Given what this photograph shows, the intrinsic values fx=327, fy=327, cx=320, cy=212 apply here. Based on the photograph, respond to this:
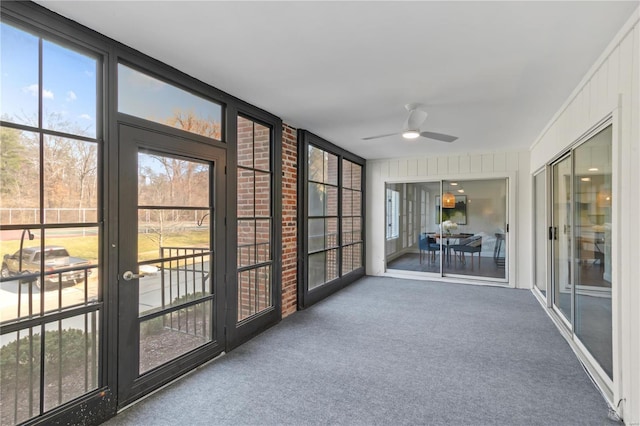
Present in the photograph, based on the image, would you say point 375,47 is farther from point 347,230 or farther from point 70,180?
point 347,230

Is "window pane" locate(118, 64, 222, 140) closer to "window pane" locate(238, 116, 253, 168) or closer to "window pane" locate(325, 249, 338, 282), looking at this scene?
"window pane" locate(238, 116, 253, 168)

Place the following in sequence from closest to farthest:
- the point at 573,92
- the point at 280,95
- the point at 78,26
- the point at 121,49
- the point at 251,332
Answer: the point at 78,26
the point at 121,49
the point at 573,92
the point at 280,95
the point at 251,332

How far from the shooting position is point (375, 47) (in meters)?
2.32

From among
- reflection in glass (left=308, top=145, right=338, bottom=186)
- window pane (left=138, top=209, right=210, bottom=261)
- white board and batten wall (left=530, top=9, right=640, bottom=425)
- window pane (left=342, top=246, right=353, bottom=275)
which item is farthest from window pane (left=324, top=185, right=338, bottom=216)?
white board and batten wall (left=530, top=9, right=640, bottom=425)

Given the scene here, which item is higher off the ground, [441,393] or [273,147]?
[273,147]

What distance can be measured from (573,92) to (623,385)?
2489mm

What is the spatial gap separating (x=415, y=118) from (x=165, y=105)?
248 cm

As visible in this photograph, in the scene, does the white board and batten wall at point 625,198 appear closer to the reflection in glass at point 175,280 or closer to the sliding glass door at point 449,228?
the reflection in glass at point 175,280

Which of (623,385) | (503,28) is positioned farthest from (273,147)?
(623,385)

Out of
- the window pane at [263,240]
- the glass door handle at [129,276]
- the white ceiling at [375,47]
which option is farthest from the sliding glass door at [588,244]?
the glass door handle at [129,276]

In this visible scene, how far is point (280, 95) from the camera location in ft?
10.8

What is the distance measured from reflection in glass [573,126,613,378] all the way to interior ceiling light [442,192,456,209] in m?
3.23

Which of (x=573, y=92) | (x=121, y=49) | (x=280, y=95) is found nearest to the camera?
(x=121, y=49)

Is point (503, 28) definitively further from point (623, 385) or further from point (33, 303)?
point (33, 303)
